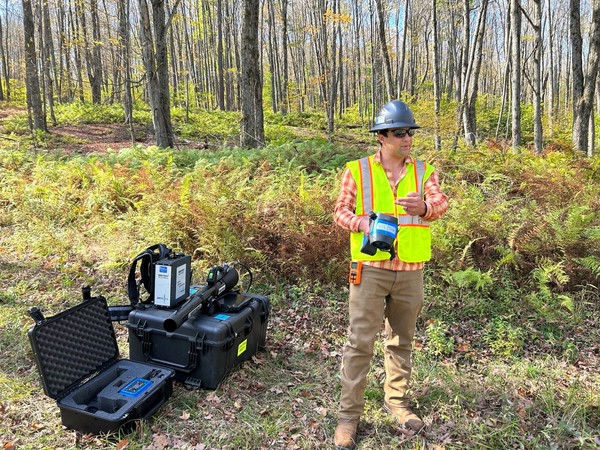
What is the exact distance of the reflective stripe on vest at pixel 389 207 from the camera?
2.96 meters

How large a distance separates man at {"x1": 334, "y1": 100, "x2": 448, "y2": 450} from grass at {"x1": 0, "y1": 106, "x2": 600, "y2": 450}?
0.56 metres

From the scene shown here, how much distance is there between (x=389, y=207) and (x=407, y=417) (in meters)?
1.58

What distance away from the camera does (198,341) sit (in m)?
3.71

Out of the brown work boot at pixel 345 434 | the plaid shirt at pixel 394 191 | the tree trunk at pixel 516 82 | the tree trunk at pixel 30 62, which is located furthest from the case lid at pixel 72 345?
the tree trunk at pixel 30 62

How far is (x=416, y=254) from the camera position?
9.77 ft

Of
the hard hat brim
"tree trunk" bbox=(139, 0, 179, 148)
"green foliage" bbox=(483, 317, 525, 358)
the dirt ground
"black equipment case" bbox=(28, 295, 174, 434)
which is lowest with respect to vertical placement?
"green foliage" bbox=(483, 317, 525, 358)

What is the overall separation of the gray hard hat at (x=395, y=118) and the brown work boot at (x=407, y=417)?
81.8 inches

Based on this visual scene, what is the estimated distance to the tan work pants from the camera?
9.77 ft

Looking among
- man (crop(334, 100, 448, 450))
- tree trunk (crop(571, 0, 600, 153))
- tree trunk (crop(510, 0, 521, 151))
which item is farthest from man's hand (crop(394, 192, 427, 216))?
tree trunk (crop(510, 0, 521, 151))

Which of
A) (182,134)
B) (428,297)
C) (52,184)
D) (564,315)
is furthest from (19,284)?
(182,134)

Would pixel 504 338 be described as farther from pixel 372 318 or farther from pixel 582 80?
pixel 582 80

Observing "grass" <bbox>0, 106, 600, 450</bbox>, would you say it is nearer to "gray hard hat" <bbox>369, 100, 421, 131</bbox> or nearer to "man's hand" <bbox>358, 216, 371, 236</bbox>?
"man's hand" <bbox>358, 216, 371, 236</bbox>

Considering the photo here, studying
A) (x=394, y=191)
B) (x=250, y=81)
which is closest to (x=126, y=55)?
(x=250, y=81)

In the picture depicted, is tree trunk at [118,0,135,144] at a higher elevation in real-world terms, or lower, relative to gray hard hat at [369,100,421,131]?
higher
